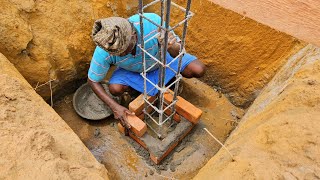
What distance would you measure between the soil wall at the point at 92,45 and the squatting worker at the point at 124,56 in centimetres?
46

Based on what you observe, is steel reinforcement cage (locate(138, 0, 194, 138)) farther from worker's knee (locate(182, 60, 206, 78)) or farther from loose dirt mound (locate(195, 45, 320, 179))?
loose dirt mound (locate(195, 45, 320, 179))

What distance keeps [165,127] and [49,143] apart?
1.33 meters

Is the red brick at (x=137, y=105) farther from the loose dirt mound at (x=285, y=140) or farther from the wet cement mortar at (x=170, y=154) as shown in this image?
the loose dirt mound at (x=285, y=140)

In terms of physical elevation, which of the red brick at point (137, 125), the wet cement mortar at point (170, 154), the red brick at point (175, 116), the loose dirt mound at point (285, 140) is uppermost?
the loose dirt mound at point (285, 140)

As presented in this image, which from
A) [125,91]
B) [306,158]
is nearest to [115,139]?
[125,91]

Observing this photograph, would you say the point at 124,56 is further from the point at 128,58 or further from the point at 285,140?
the point at 285,140

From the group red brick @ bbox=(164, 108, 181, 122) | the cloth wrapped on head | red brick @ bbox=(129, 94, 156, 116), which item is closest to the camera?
the cloth wrapped on head

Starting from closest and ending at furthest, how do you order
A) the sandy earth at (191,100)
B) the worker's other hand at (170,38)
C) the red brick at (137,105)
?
the sandy earth at (191,100), the worker's other hand at (170,38), the red brick at (137,105)

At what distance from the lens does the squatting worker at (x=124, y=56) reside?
2.17 meters

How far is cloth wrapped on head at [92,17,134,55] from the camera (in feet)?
7.02

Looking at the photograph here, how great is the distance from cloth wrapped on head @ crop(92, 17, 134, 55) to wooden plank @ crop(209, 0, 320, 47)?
4.03 feet

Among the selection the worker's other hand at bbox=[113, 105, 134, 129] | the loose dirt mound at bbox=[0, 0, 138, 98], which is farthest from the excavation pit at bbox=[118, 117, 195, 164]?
the loose dirt mound at bbox=[0, 0, 138, 98]

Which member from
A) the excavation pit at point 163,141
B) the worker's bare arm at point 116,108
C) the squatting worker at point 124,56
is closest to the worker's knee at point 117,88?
the squatting worker at point 124,56

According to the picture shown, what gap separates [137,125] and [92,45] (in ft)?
3.86
